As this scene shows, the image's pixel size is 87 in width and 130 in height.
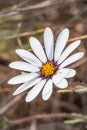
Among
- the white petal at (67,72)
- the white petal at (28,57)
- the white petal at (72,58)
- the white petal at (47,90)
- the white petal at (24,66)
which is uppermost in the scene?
the white petal at (28,57)

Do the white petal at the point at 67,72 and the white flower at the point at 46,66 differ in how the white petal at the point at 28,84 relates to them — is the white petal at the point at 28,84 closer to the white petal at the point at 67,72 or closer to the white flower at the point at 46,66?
the white flower at the point at 46,66

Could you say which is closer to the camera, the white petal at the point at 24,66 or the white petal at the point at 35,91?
the white petal at the point at 35,91

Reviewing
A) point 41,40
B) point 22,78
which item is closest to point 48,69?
point 22,78

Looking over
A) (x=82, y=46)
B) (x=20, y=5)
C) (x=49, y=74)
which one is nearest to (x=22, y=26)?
(x=20, y=5)

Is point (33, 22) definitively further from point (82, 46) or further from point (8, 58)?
point (82, 46)

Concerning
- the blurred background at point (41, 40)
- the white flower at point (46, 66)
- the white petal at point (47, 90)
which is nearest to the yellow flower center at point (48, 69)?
the white flower at point (46, 66)

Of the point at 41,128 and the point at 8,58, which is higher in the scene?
the point at 8,58

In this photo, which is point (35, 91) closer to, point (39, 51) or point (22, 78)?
point (22, 78)
